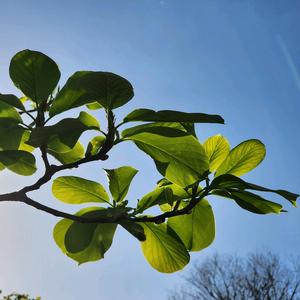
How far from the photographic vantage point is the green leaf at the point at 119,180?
1081mm

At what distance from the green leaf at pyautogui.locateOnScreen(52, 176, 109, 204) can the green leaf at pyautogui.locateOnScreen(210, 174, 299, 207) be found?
1.06 ft

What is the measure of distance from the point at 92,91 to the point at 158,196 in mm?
354

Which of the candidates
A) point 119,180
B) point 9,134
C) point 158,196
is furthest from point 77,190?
point 9,134

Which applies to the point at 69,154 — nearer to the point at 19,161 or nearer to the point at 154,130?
the point at 19,161

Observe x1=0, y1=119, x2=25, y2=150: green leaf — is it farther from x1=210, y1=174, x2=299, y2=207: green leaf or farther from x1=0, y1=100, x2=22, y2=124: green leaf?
x1=210, y1=174, x2=299, y2=207: green leaf

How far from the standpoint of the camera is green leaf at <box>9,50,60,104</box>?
0.79 meters

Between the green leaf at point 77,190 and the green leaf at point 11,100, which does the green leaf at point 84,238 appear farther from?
the green leaf at point 11,100

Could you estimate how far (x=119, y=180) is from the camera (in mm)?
1088

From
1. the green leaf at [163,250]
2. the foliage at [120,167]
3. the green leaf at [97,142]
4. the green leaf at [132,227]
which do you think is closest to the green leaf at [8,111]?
the foliage at [120,167]

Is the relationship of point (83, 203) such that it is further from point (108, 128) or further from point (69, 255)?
point (108, 128)

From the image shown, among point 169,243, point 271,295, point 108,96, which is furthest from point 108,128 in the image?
point 271,295

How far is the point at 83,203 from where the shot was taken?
1.13 metres

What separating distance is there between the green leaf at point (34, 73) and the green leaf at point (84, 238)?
0.33 m

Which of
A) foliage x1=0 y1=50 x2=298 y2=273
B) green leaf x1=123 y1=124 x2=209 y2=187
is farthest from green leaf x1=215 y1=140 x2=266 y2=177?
green leaf x1=123 y1=124 x2=209 y2=187
